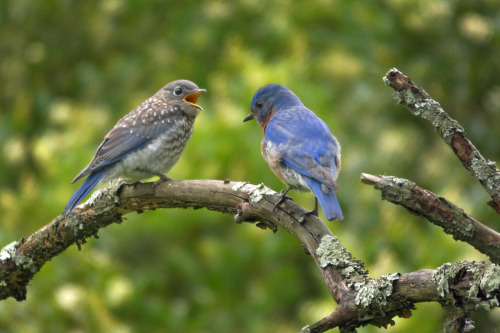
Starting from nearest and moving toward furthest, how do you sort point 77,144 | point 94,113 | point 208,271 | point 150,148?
1. point 150,148
2. point 208,271
3. point 77,144
4. point 94,113

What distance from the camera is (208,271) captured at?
6.04m

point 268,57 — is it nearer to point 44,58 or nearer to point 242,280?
point 44,58

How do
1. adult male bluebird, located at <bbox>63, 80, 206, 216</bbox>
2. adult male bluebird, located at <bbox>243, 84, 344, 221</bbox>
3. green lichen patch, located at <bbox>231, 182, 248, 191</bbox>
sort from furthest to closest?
adult male bluebird, located at <bbox>63, 80, 206, 216</bbox> → adult male bluebird, located at <bbox>243, 84, 344, 221</bbox> → green lichen patch, located at <bbox>231, 182, 248, 191</bbox>

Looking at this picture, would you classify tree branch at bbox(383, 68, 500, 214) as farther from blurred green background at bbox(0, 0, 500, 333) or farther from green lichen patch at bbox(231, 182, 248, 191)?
blurred green background at bbox(0, 0, 500, 333)

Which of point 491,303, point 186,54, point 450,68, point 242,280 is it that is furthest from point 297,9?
point 491,303

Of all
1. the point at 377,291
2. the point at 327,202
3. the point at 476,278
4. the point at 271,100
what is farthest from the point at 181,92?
the point at 476,278

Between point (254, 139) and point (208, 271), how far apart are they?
3.51 feet

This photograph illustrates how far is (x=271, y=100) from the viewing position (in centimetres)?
495

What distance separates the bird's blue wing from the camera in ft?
12.6

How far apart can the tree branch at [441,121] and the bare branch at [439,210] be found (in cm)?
11

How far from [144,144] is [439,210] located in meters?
2.54

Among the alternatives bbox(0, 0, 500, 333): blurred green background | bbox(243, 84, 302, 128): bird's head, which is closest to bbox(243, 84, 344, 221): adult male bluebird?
bbox(243, 84, 302, 128): bird's head

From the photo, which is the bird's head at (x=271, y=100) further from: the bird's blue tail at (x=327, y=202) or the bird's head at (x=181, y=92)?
the bird's blue tail at (x=327, y=202)

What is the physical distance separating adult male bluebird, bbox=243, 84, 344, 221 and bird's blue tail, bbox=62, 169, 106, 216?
0.96 metres
